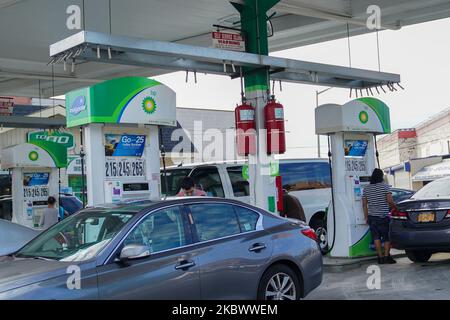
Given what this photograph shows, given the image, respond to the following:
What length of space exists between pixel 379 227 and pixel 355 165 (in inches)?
55.5

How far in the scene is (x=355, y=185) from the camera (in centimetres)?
1128

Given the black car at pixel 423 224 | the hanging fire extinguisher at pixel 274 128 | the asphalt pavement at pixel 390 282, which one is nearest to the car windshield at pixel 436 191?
the black car at pixel 423 224

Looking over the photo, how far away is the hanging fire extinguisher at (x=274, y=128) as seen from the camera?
1033 cm

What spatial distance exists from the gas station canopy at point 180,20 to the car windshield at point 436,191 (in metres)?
2.84

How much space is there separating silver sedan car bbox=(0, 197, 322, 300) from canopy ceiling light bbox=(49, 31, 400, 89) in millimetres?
2861

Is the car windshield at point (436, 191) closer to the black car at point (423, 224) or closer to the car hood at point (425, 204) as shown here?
the black car at point (423, 224)

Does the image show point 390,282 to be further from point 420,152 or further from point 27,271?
point 420,152

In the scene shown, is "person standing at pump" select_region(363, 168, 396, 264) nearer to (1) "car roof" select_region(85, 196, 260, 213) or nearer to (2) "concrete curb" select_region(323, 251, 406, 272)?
(2) "concrete curb" select_region(323, 251, 406, 272)

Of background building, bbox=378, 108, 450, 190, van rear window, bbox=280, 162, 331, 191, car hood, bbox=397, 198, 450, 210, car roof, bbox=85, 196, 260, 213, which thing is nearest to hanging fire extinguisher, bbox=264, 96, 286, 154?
car hood, bbox=397, 198, 450, 210

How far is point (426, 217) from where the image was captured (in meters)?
9.72

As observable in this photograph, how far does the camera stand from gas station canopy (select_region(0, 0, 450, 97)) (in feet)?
41.0
